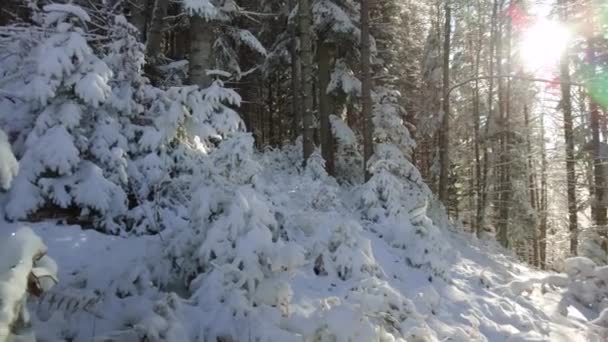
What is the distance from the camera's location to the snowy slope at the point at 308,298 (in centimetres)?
322

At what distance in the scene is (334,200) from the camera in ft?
28.6

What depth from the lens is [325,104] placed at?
14422mm

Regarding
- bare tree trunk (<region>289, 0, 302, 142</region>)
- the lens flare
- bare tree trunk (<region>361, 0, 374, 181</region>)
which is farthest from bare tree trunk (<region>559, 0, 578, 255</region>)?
bare tree trunk (<region>289, 0, 302, 142</region>)

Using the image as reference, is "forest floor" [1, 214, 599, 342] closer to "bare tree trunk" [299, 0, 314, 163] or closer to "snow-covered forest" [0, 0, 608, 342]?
"snow-covered forest" [0, 0, 608, 342]

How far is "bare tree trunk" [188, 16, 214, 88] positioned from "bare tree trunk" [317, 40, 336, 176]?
20.2 feet

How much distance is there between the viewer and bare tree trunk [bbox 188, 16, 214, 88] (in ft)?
26.5

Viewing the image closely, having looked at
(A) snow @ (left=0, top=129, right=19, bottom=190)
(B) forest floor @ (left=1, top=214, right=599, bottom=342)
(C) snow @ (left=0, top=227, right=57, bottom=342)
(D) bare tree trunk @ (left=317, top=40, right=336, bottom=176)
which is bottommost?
(B) forest floor @ (left=1, top=214, right=599, bottom=342)

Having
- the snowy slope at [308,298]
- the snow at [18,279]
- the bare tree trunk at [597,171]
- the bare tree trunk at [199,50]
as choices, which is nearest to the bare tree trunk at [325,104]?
the bare tree trunk at [199,50]

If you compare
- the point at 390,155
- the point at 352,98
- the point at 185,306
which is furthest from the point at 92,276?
the point at 352,98

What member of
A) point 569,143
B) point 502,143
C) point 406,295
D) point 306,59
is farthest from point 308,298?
point 502,143

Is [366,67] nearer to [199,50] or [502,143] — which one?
[199,50]

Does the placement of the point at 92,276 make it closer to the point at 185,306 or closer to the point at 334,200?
the point at 185,306

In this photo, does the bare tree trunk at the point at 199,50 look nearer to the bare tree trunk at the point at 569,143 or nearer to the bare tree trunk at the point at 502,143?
the bare tree trunk at the point at 569,143

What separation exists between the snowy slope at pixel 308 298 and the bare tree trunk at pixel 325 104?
20.8ft
